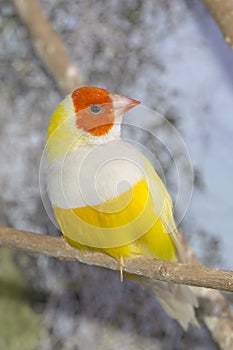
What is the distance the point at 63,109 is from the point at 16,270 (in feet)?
2.25

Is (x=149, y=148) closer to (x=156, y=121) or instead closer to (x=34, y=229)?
(x=156, y=121)

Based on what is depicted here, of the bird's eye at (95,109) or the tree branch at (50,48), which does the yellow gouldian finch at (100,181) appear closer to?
the bird's eye at (95,109)

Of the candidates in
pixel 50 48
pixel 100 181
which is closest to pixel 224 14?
pixel 50 48

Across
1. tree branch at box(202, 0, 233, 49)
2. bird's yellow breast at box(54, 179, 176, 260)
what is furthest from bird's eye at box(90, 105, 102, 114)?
tree branch at box(202, 0, 233, 49)

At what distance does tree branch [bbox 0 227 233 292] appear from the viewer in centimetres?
81

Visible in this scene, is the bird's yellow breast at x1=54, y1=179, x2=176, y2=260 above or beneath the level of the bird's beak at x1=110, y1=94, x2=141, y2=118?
beneath

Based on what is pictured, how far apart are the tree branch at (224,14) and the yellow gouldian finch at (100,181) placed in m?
0.42

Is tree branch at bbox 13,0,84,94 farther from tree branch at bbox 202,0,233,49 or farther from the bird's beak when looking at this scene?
the bird's beak

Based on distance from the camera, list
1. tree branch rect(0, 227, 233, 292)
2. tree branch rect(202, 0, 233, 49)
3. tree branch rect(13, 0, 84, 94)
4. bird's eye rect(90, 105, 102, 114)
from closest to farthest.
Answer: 1. tree branch rect(0, 227, 233, 292)
2. bird's eye rect(90, 105, 102, 114)
3. tree branch rect(202, 0, 233, 49)
4. tree branch rect(13, 0, 84, 94)

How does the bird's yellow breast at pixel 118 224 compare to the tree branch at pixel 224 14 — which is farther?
the tree branch at pixel 224 14

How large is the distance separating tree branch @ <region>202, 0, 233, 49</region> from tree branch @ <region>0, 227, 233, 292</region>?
579mm

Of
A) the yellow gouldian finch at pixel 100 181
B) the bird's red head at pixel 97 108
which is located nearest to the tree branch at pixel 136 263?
the yellow gouldian finch at pixel 100 181

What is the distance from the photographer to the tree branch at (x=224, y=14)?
1231 millimetres

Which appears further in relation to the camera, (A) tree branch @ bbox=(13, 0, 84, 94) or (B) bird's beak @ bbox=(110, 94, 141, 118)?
(A) tree branch @ bbox=(13, 0, 84, 94)
